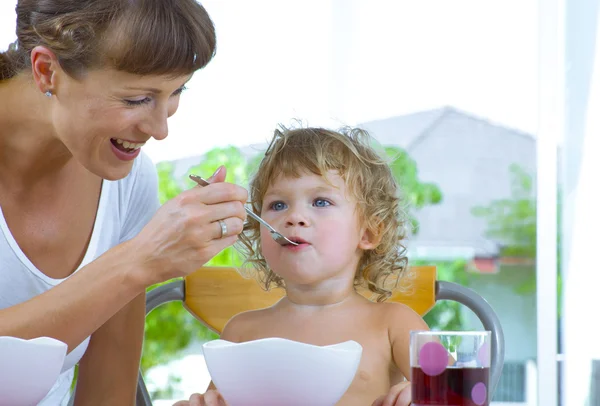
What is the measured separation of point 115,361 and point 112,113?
512 mm

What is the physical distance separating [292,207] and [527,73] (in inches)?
116

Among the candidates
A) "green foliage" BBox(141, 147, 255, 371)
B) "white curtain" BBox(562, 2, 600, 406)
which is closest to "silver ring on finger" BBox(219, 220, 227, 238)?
"white curtain" BBox(562, 2, 600, 406)

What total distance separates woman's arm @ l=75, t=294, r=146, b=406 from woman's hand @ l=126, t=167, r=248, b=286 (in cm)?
39

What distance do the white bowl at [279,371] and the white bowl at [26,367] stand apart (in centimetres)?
16

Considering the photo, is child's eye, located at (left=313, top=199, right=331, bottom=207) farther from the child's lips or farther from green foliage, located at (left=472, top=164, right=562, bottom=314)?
green foliage, located at (left=472, top=164, right=562, bottom=314)

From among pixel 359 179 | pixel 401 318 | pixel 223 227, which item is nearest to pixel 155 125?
pixel 223 227

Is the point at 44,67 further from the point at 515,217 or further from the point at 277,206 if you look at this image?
the point at 515,217

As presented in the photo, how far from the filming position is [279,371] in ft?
2.57

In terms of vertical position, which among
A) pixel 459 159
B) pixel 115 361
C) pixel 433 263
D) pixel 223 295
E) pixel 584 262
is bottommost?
pixel 433 263

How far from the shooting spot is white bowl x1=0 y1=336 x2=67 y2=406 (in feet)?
2.54

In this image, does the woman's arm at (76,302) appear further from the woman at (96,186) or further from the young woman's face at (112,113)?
the young woman's face at (112,113)

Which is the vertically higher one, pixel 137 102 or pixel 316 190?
pixel 137 102

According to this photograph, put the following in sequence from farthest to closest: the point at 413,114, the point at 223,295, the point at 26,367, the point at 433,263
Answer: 1. the point at 413,114
2. the point at 433,263
3. the point at 223,295
4. the point at 26,367

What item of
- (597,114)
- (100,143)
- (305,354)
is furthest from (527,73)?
(305,354)
